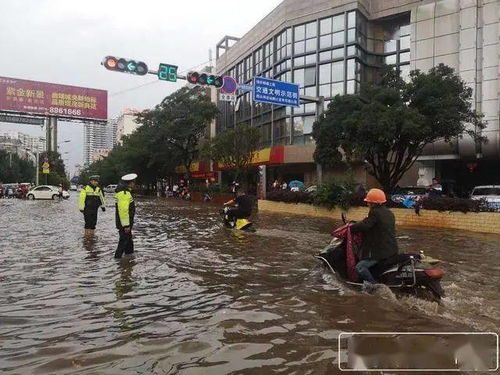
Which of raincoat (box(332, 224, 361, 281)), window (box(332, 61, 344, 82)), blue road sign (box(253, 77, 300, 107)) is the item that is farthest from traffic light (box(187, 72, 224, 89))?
window (box(332, 61, 344, 82))

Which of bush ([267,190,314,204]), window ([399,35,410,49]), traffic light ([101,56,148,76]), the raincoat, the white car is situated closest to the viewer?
the raincoat

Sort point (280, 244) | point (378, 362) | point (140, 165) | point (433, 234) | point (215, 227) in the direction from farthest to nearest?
point (140, 165) < point (215, 227) < point (433, 234) < point (280, 244) < point (378, 362)

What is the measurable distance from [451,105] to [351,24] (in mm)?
16327

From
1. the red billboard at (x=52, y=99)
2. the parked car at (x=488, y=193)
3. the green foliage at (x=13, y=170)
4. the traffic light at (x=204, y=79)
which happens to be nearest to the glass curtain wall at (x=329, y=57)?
the parked car at (x=488, y=193)

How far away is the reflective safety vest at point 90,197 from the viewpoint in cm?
1268

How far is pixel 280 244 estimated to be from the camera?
12.1 metres

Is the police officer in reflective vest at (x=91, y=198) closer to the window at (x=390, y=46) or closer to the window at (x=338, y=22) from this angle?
the window at (x=338, y=22)

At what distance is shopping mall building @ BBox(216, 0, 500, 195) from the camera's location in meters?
28.3

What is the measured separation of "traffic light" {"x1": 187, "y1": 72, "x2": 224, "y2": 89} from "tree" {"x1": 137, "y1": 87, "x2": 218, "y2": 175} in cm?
2303

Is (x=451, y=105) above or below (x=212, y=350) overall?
above

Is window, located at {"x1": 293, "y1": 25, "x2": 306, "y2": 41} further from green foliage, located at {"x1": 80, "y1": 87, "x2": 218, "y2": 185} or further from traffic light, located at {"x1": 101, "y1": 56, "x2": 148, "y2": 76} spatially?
traffic light, located at {"x1": 101, "y1": 56, "x2": 148, "y2": 76}

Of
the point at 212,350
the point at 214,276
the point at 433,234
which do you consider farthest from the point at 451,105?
the point at 212,350

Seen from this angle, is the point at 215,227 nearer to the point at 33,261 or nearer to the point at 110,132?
the point at 33,261

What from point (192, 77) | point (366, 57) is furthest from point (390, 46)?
point (192, 77)
